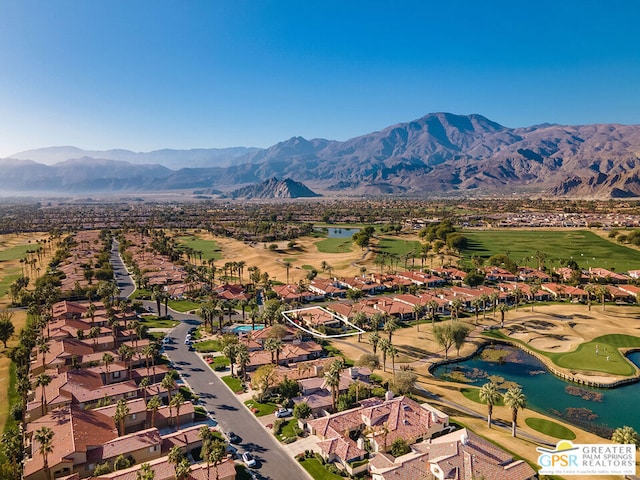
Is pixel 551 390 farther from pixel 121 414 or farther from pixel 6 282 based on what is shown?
pixel 6 282

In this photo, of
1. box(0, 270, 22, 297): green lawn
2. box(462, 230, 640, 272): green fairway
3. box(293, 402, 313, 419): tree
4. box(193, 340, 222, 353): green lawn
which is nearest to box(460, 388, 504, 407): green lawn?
box(293, 402, 313, 419): tree

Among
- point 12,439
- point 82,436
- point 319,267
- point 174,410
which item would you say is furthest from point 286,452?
point 319,267

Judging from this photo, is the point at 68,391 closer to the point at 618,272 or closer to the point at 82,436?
the point at 82,436

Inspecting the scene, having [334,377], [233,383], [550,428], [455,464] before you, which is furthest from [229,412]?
[550,428]

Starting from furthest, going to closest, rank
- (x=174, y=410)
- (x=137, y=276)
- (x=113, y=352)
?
(x=137, y=276), (x=113, y=352), (x=174, y=410)

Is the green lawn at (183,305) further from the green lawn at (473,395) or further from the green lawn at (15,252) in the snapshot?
the green lawn at (15,252)
